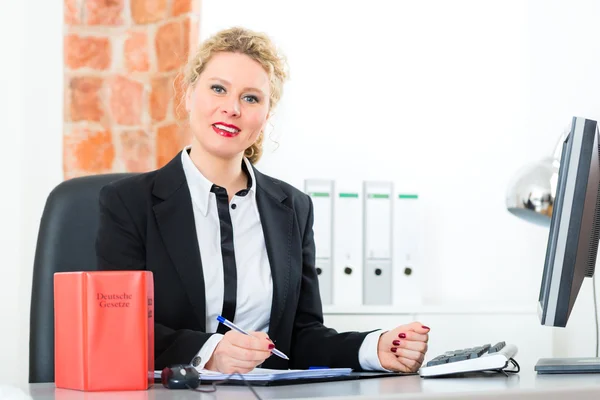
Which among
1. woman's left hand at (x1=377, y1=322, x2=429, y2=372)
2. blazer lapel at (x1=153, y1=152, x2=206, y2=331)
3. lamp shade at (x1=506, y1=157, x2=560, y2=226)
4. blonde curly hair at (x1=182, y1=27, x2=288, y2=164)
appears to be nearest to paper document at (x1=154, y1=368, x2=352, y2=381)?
woman's left hand at (x1=377, y1=322, x2=429, y2=372)

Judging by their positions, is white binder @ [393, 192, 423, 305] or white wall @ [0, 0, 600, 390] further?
white wall @ [0, 0, 600, 390]

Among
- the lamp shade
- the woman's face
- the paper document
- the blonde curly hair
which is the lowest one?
the paper document

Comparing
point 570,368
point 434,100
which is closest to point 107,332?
point 570,368

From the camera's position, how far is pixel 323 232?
2.75m

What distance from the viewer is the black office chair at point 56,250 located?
5.52ft

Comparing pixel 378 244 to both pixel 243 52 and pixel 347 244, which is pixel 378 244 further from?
pixel 243 52

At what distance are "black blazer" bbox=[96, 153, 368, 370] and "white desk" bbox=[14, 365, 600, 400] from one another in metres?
0.43

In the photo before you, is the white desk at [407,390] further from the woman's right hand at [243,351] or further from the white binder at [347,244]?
the white binder at [347,244]

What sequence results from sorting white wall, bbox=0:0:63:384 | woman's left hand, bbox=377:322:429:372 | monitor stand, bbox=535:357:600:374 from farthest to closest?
1. white wall, bbox=0:0:63:384
2. woman's left hand, bbox=377:322:429:372
3. monitor stand, bbox=535:357:600:374

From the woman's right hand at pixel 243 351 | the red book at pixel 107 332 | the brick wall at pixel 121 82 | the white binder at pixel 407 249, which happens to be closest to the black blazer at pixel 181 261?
the woman's right hand at pixel 243 351

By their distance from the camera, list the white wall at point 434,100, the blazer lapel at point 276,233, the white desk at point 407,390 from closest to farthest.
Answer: the white desk at point 407,390, the blazer lapel at point 276,233, the white wall at point 434,100

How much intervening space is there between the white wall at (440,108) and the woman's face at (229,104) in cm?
123

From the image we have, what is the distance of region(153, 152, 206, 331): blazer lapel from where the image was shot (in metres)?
1.73

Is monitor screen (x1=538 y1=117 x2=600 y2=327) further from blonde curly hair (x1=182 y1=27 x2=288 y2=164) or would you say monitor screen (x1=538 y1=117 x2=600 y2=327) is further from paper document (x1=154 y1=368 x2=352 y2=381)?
blonde curly hair (x1=182 y1=27 x2=288 y2=164)
